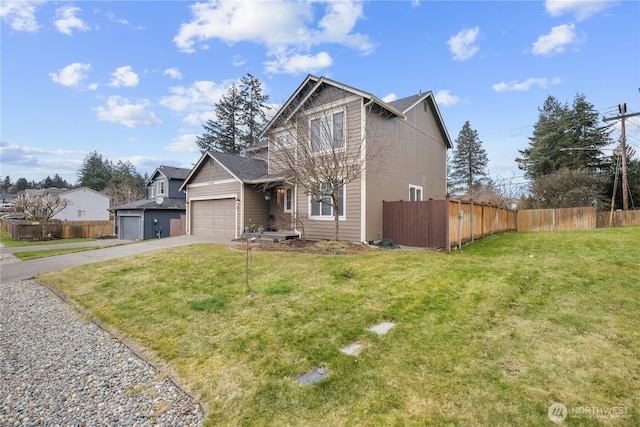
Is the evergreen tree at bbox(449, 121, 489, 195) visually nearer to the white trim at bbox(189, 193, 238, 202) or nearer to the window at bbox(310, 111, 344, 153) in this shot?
the window at bbox(310, 111, 344, 153)

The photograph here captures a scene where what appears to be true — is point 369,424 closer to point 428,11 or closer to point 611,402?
point 611,402

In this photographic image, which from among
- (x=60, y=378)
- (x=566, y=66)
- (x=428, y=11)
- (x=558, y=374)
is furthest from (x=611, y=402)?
(x=566, y=66)

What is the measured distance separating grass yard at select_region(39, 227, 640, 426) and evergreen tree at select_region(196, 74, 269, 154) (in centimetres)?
3146

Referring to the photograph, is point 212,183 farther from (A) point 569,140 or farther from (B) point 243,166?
(A) point 569,140

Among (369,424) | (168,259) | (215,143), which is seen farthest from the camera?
(215,143)

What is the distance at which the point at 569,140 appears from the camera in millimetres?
29203

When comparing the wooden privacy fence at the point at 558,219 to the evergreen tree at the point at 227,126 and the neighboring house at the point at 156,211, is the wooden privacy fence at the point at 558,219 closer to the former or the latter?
the neighboring house at the point at 156,211

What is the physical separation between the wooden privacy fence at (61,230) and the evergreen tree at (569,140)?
42.9 metres

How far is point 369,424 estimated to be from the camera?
2502 mm

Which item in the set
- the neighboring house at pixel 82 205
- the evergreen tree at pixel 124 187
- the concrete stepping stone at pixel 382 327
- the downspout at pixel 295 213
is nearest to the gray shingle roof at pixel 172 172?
the downspout at pixel 295 213

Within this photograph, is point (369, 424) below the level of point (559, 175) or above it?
below

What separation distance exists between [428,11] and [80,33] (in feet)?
44.8

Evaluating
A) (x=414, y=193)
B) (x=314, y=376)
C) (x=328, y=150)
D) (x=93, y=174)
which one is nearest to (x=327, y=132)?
(x=328, y=150)

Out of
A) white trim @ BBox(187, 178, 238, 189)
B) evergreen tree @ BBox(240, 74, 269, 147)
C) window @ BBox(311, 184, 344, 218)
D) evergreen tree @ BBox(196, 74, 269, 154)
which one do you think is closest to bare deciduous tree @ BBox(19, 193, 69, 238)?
evergreen tree @ BBox(196, 74, 269, 154)
